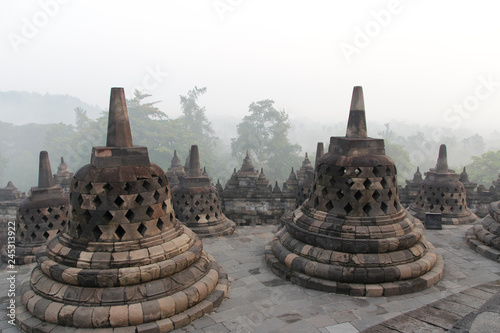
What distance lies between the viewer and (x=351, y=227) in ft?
17.5

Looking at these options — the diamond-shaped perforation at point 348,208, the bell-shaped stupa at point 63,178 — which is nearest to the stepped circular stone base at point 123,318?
the diamond-shaped perforation at point 348,208

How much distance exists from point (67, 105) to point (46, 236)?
574ft

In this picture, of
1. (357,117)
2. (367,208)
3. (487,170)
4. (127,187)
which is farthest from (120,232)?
(487,170)

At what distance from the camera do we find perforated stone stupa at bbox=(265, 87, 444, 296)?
16.6 ft

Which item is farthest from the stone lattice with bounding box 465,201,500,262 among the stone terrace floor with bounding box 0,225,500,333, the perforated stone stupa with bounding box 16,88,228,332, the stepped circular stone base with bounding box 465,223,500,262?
the perforated stone stupa with bounding box 16,88,228,332

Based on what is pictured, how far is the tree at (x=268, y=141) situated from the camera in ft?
146

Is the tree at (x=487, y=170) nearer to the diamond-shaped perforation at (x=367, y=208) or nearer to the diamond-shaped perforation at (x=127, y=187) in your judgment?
the diamond-shaped perforation at (x=367, y=208)

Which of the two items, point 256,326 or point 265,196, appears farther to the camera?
point 265,196

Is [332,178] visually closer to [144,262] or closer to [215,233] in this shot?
[144,262]

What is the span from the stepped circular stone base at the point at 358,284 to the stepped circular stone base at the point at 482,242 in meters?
1.50

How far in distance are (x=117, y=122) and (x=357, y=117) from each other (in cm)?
391

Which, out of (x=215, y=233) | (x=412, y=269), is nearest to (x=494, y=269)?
(x=412, y=269)

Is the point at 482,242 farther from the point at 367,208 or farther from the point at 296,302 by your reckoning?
the point at 296,302

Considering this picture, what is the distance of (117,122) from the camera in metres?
4.79
